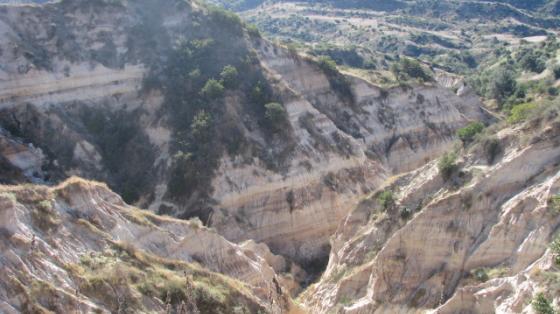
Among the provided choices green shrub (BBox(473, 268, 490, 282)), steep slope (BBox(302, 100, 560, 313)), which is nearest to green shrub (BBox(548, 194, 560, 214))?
steep slope (BBox(302, 100, 560, 313))

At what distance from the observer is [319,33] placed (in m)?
152

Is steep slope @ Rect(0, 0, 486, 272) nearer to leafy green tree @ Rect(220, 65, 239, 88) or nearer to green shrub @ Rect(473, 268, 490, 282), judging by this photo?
leafy green tree @ Rect(220, 65, 239, 88)

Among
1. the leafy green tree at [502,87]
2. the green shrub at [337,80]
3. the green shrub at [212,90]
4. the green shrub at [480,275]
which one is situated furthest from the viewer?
the leafy green tree at [502,87]

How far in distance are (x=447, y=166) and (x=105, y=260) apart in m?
18.9

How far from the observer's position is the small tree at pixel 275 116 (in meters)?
59.7

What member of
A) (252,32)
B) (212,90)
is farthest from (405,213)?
(252,32)

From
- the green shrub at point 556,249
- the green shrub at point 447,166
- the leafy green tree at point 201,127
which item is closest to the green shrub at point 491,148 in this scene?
the green shrub at point 447,166

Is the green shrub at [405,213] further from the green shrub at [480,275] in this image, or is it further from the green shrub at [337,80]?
the green shrub at [337,80]

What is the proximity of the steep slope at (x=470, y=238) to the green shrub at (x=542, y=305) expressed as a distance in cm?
105

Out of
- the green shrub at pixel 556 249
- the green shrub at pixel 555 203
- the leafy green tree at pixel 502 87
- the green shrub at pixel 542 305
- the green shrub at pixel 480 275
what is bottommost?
the leafy green tree at pixel 502 87

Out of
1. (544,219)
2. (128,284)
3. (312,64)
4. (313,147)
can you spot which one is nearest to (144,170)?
(313,147)

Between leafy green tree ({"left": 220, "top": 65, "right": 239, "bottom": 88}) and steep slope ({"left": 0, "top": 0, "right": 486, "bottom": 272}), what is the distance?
0.13m

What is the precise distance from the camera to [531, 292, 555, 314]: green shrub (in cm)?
2583

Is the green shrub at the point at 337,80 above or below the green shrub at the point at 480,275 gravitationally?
below
